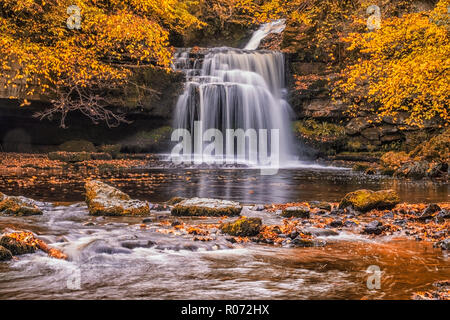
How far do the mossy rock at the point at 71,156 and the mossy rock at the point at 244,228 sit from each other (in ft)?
47.2

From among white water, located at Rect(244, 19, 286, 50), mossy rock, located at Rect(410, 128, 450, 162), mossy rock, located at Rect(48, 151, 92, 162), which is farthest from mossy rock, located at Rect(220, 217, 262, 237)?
white water, located at Rect(244, 19, 286, 50)

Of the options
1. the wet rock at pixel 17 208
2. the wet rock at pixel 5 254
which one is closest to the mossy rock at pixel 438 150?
the wet rock at pixel 17 208

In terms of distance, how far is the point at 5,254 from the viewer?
14.9 ft

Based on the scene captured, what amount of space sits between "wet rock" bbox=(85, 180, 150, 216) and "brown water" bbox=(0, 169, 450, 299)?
1.05ft

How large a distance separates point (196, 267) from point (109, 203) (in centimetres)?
366

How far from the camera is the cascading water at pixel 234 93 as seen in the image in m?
21.2

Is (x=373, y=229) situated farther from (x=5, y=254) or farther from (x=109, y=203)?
(x=5, y=254)

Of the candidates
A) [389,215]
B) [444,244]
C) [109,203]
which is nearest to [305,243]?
[444,244]

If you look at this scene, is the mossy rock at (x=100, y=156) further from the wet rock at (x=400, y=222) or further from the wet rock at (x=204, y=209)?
the wet rock at (x=400, y=222)

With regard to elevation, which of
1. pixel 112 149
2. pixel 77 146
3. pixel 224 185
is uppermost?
pixel 77 146

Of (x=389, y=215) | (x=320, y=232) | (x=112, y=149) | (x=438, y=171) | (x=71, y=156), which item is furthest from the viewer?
(x=112, y=149)

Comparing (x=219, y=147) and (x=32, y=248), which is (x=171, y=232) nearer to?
(x=32, y=248)

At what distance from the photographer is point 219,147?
22.2 metres

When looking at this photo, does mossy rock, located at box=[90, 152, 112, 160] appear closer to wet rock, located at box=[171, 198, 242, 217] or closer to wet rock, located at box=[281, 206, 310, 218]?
wet rock, located at box=[171, 198, 242, 217]
